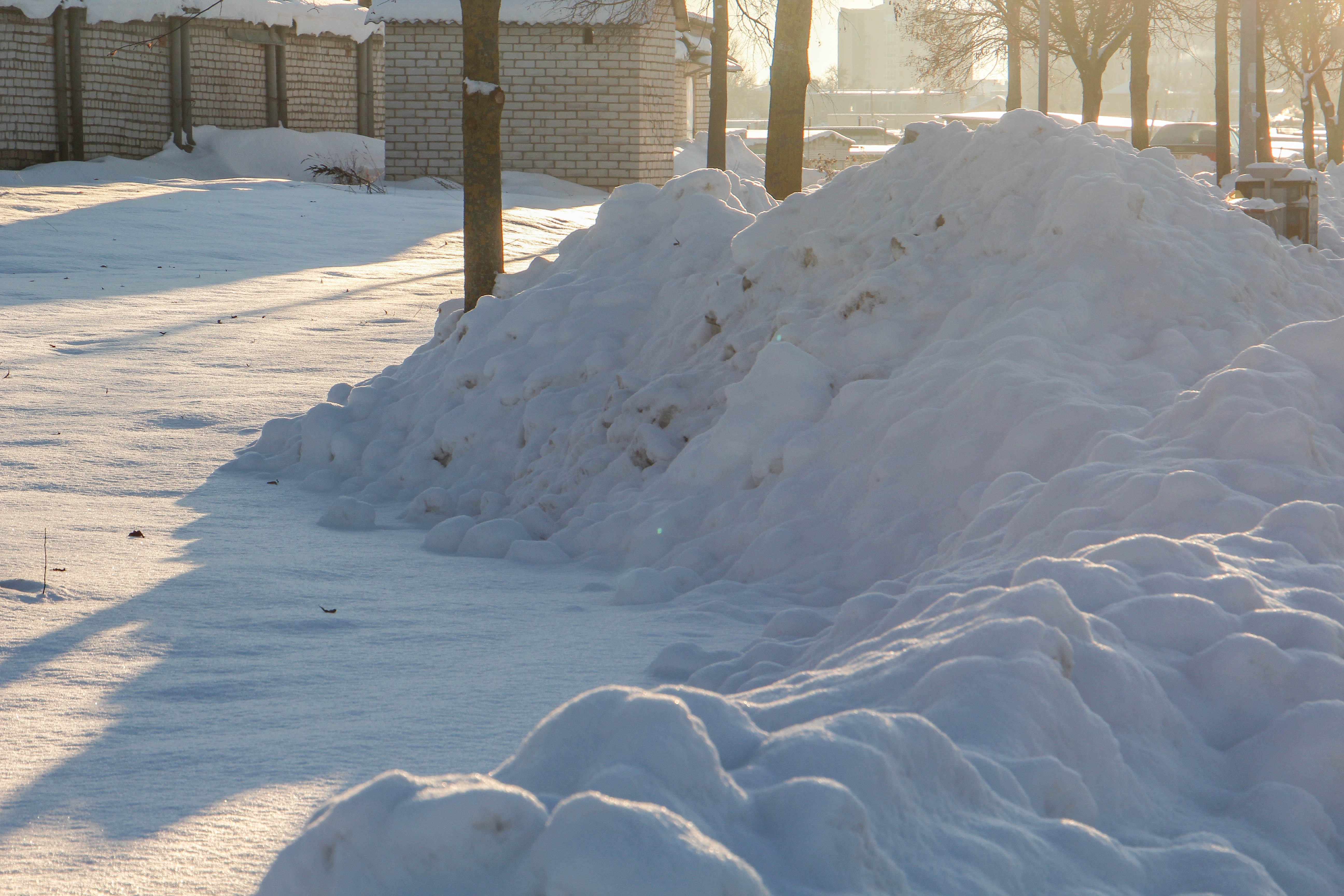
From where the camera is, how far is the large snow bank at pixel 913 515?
155 cm

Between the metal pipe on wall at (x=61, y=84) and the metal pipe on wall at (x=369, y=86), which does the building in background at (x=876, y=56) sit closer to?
the metal pipe on wall at (x=369, y=86)

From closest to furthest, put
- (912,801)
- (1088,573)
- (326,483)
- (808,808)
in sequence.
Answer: (808,808) < (912,801) < (1088,573) < (326,483)

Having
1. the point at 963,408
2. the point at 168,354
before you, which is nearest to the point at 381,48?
the point at 168,354

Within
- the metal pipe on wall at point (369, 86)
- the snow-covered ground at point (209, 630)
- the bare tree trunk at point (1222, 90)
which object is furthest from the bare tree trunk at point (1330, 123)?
the snow-covered ground at point (209, 630)

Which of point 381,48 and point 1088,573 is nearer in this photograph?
point 1088,573

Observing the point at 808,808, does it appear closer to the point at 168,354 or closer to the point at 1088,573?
the point at 1088,573

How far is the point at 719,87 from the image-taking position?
16.8 m

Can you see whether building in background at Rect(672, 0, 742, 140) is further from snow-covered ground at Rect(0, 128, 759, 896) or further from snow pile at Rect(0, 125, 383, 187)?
snow-covered ground at Rect(0, 128, 759, 896)

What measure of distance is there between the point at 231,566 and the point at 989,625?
10.5ft

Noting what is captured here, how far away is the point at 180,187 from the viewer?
1825 centimetres

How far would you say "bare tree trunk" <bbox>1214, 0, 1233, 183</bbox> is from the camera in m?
19.2

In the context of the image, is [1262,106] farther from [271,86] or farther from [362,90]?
[271,86]

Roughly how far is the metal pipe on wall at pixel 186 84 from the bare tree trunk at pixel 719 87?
38.8 ft

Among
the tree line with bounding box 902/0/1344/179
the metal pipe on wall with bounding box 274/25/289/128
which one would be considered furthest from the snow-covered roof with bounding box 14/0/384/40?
the tree line with bounding box 902/0/1344/179
